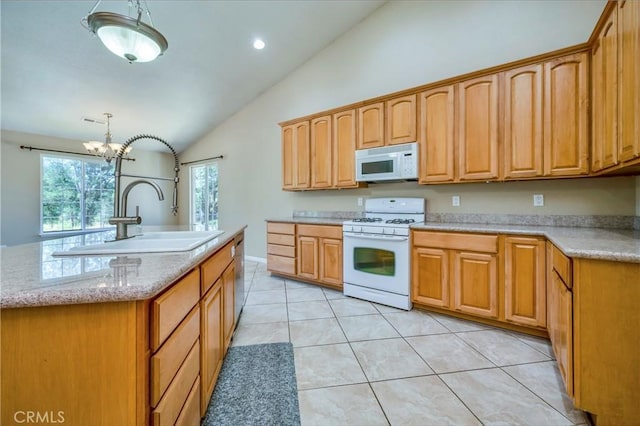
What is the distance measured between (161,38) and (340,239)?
8.46 feet

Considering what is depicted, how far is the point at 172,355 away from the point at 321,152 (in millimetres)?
3300

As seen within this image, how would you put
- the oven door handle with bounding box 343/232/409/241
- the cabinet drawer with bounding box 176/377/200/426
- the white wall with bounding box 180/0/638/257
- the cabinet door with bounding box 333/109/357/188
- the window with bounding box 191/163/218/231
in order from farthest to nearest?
the window with bounding box 191/163/218/231
the cabinet door with bounding box 333/109/357/188
the oven door handle with bounding box 343/232/409/241
the white wall with bounding box 180/0/638/257
the cabinet drawer with bounding box 176/377/200/426

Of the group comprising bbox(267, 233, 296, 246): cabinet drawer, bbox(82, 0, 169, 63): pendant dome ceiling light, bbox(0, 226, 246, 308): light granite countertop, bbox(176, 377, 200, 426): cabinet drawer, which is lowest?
bbox(176, 377, 200, 426): cabinet drawer

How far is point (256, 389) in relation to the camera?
5.50 feet

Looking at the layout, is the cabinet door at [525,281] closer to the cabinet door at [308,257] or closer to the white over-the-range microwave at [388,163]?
the white over-the-range microwave at [388,163]

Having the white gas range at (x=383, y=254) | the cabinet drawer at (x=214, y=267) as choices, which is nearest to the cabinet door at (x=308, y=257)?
the white gas range at (x=383, y=254)

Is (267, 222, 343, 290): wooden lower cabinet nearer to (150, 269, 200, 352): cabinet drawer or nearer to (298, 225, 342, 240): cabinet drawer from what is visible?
(298, 225, 342, 240): cabinet drawer

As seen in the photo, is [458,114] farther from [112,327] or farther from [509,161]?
[112,327]

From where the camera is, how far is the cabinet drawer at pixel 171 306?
0.84 m

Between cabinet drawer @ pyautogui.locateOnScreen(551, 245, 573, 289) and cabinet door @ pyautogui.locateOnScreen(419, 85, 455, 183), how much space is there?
4.01ft

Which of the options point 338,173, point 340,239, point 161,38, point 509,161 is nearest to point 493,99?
point 509,161

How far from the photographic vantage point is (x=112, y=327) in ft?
2.45

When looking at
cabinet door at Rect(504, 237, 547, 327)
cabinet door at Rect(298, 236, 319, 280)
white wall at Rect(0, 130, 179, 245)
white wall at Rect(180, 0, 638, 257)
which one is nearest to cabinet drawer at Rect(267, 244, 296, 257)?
cabinet door at Rect(298, 236, 319, 280)

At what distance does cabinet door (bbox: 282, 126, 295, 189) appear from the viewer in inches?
167
